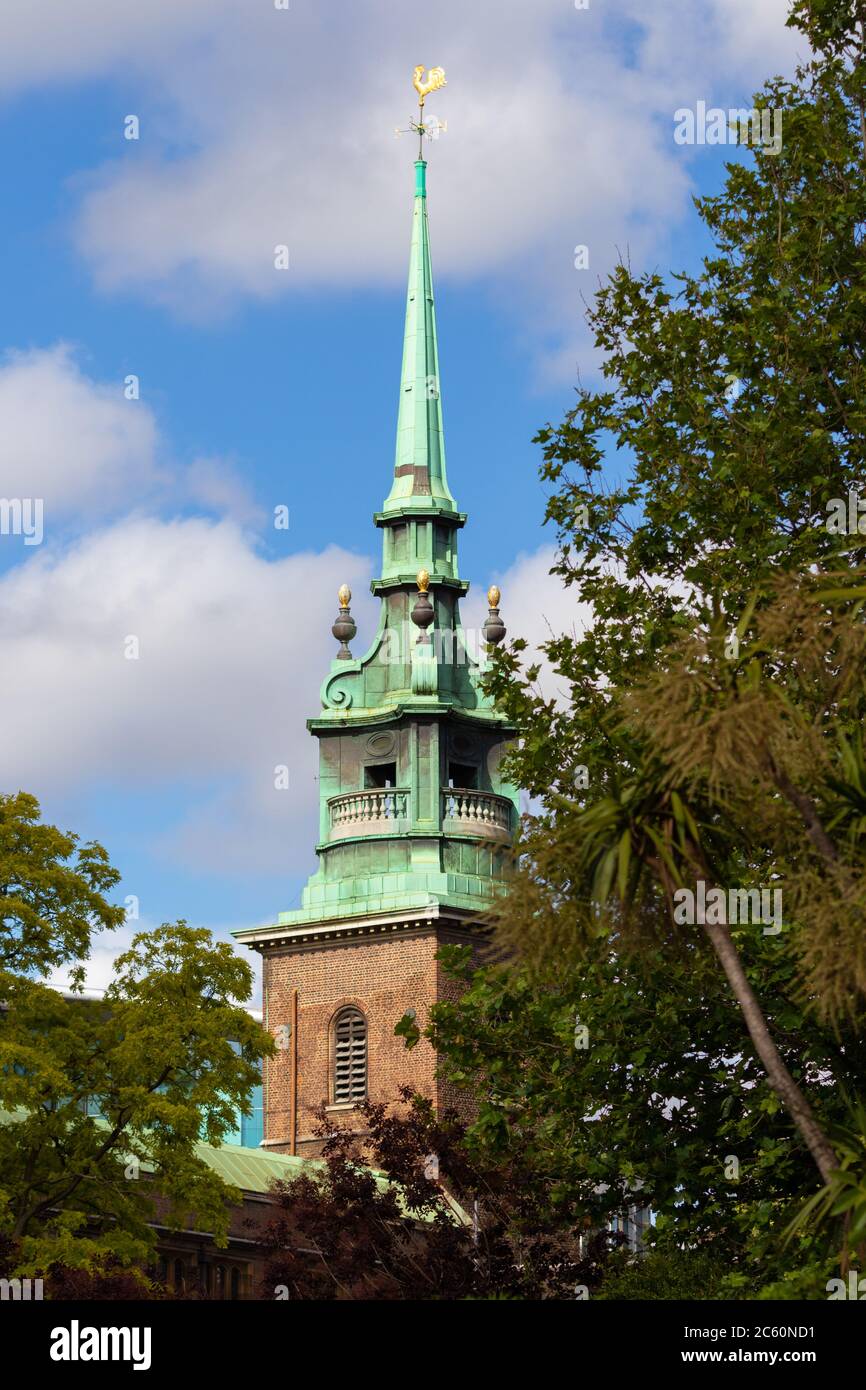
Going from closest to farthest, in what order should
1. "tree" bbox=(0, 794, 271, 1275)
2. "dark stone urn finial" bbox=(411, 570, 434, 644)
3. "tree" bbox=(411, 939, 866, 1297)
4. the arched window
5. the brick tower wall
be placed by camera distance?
"tree" bbox=(411, 939, 866, 1297) → "tree" bbox=(0, 794, 271, 1275) → the brick tower wall → the arched window → "dark stone urn finial" bbox=(411, 570, 434, 644)

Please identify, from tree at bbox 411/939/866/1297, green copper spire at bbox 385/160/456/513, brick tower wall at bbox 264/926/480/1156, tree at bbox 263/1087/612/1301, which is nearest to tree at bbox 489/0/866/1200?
tree at bbox 411/939/866/1297

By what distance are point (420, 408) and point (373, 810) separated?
49.4ft

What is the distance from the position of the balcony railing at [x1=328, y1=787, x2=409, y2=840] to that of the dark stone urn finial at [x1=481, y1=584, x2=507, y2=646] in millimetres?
6189

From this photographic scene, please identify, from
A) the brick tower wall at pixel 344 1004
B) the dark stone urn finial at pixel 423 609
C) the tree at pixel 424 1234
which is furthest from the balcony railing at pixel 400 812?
the tree at pixel 424 1234

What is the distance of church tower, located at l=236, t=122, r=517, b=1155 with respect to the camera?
75.2 m

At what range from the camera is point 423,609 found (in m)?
79.5

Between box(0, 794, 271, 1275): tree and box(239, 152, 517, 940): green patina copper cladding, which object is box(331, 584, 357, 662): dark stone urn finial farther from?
box(0, 794, 271, 1275): tree

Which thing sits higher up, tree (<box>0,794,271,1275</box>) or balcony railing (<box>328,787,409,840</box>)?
balcony railing (<box>328,787,409,840</box>)

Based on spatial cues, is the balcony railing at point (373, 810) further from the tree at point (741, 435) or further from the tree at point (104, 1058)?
the tree at point (741, 435)

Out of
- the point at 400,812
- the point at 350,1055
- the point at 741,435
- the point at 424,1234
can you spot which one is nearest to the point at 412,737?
the point at 400,812

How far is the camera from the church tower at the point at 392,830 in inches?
2960

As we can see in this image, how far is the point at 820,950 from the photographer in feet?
48.5
